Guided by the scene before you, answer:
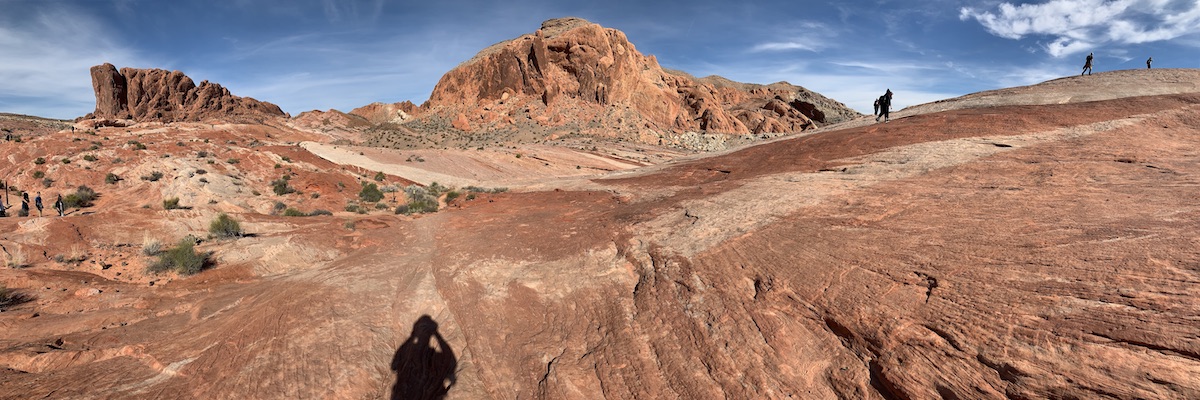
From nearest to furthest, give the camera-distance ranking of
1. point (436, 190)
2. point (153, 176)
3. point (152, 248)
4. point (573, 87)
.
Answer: point (152, 248)
point (153, 176)
point (436, 190)
point (573, 87)

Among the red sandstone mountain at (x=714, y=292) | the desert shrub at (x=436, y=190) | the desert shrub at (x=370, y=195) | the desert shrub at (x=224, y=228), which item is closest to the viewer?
the red sandstone mountain at (x=714, y=292)

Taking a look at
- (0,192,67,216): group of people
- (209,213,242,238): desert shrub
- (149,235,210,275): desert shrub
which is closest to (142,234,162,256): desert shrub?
(149,235,210,275): desert shrub

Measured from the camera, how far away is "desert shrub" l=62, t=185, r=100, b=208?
17720 millimetres

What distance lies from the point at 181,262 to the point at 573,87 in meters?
49.3

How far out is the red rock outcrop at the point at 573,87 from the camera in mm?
55438

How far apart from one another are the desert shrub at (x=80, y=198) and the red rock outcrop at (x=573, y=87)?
37418 mm

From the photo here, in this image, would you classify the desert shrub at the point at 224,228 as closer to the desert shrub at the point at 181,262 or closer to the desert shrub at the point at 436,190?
the desert shrub at the point at 181,262

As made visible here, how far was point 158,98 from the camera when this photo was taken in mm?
74000

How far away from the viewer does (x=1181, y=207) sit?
628 centimetres

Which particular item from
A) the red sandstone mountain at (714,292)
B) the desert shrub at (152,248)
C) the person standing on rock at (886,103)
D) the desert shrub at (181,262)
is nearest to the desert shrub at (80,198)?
the red sandstone mountain at (714,292)

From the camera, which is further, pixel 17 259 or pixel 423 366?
pixel 17 259

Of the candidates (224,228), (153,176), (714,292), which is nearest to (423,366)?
(714,292)

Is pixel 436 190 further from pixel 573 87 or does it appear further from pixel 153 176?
pixel 573 87

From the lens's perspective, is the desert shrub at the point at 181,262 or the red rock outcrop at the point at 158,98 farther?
the red rock outcrop at the point at 158,98
